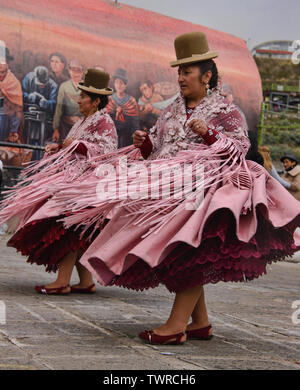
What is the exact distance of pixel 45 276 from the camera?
546 cm

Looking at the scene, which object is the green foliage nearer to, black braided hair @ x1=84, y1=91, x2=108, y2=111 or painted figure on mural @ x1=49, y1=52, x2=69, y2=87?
painted figure on mural @ x1=49, y1=52, x2=69, y2=87

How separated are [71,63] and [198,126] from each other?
10402 mm

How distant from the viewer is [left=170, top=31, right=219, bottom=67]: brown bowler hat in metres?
3.40

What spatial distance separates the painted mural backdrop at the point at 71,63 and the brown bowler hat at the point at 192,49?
8394 millimetres

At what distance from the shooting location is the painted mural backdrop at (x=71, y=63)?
1216cm

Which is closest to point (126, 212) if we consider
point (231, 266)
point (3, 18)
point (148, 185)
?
point (148, 185)

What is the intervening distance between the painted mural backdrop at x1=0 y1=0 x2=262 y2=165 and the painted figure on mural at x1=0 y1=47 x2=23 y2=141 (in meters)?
0.02

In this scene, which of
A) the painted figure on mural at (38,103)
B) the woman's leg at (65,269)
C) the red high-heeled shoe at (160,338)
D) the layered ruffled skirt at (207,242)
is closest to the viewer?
the layered ruffled skirt at (207,242)

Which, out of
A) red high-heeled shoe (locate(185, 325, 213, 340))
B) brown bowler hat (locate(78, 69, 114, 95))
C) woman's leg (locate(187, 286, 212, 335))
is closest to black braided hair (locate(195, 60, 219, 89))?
woman's leg (locate(187, 286, 212, 335))

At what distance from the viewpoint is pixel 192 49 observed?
135 inches

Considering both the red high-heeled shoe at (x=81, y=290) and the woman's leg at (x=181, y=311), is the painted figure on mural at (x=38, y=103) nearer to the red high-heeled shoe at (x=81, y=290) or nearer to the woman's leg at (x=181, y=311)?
the red high-heeled shoe at (x=81, y=290)

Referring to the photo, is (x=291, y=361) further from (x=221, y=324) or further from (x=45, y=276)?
(x=45, y=276)

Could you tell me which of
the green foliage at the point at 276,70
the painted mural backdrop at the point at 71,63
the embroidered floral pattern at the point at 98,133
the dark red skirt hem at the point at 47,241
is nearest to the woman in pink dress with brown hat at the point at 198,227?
the dark red skirt hem at the point at 47,241

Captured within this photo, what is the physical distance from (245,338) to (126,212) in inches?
34.6
